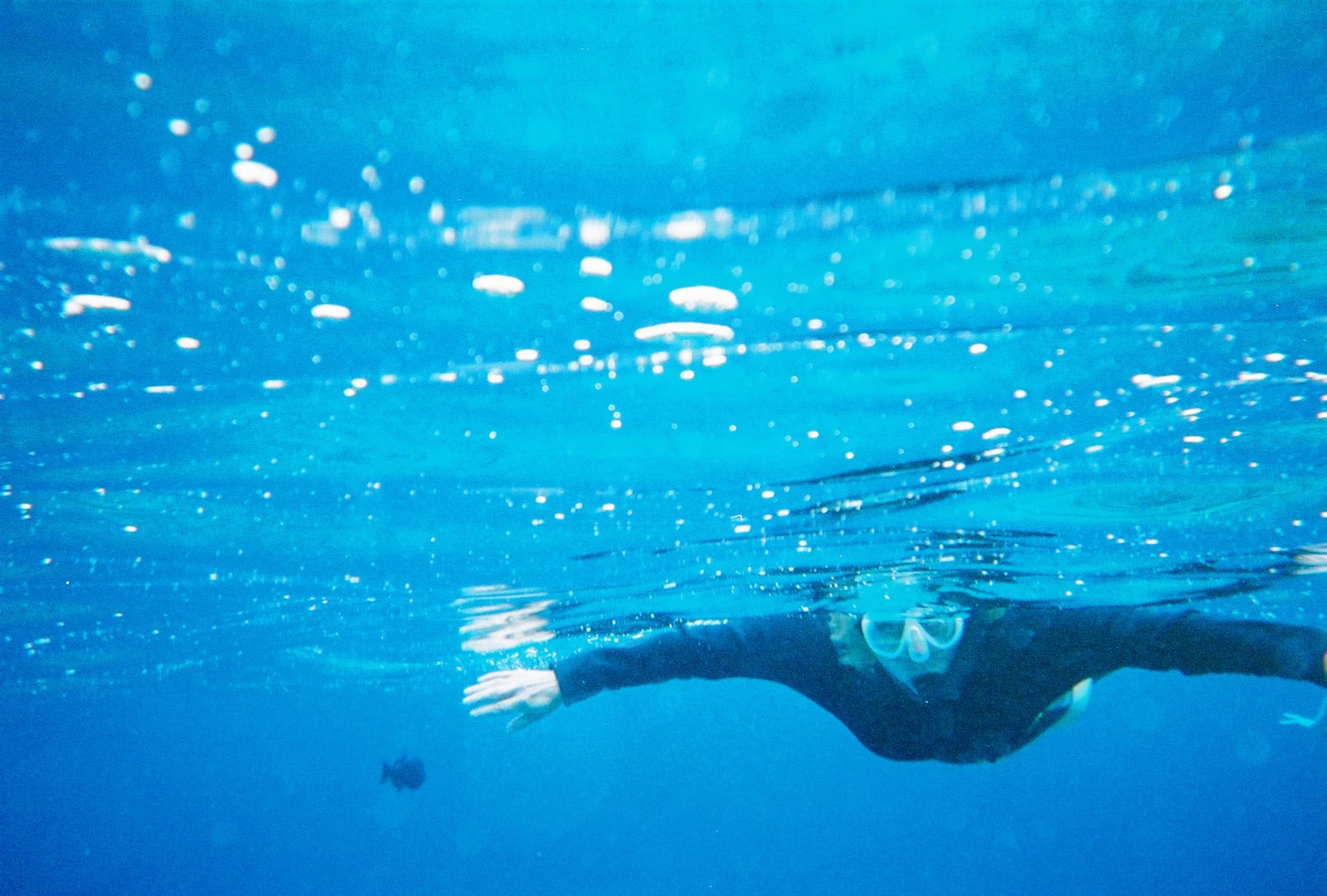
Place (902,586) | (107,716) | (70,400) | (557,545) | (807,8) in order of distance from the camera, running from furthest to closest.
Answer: (107,716)
(902,586)
(557,545)
(70,400)
(807,8)

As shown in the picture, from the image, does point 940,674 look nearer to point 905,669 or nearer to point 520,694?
point 905,669

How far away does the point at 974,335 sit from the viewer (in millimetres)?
6344

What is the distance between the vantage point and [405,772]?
48.8 ft

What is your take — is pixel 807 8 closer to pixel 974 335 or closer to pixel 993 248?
pixel 993 248

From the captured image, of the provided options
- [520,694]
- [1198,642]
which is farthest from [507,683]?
[1198,642]

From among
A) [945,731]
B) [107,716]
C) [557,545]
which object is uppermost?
[557,545]

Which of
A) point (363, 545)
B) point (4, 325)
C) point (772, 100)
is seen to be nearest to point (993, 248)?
point (772, 100)

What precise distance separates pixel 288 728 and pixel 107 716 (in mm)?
19169

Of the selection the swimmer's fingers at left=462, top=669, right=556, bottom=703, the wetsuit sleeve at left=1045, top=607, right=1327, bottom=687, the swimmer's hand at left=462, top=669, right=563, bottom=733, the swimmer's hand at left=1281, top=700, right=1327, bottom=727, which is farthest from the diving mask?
the swimmer's fingers at left=462, top=669, right=556, bottom=703

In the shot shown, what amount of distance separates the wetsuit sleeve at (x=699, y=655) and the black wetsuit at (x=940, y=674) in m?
0.01

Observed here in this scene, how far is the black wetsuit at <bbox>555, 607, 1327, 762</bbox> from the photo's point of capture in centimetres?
735

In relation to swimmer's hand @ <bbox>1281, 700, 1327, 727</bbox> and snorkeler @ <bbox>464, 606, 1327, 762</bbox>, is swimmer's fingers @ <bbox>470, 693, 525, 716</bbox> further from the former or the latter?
swimmer's hand @ <bbox>1281, 700, 1327, 727</bbox>

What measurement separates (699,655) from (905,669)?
218 cm

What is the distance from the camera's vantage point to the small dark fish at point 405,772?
14703mm
